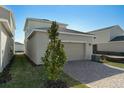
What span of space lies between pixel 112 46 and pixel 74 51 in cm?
1448

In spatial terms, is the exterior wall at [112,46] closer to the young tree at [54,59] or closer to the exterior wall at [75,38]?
the exterior wall at [75,38]

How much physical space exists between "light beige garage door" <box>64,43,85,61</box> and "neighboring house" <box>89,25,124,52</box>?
12533 millimetres

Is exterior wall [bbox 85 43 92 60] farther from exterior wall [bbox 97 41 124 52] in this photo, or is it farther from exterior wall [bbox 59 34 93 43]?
exterior wall [bbox 97 41 124 52]

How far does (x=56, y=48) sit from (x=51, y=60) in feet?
2.05

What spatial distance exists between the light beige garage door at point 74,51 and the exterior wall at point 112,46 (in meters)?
12.0

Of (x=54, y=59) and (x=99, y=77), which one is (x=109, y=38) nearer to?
(x=99, y=77)

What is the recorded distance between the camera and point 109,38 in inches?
1141

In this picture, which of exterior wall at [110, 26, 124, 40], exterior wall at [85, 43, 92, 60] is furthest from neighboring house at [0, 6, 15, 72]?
exterior wall at [110, 26, 124, 40]

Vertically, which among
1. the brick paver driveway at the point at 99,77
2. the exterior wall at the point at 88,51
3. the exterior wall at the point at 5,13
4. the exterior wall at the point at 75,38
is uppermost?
the exterior wall at the point at 5,13

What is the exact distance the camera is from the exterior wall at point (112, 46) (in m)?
24.8

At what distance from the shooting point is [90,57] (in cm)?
1617

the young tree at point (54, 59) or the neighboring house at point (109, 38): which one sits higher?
the neighboring house at point (109, 38)

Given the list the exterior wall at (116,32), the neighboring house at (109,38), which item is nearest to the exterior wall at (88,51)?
the neighboring house at (109,38)

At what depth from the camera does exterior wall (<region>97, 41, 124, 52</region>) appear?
977 inches
